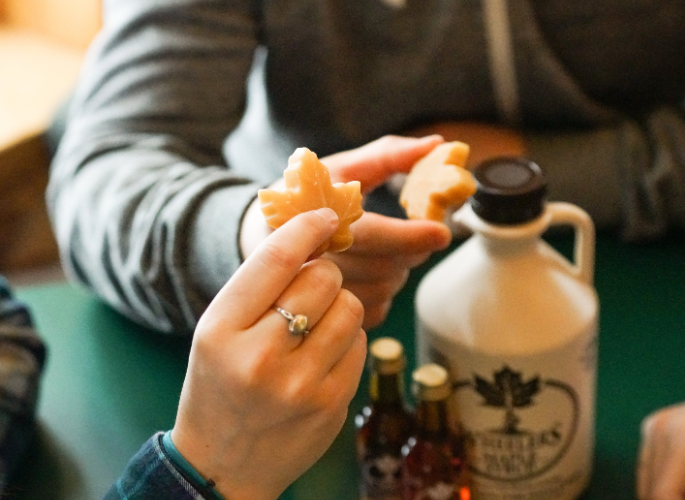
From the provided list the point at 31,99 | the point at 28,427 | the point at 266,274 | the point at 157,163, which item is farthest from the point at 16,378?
the point at 31,99

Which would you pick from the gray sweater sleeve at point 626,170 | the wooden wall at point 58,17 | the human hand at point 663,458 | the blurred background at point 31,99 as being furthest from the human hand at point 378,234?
the wooden wall at point 58,17

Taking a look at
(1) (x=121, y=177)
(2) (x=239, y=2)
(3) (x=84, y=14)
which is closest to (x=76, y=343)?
(1) (x=121, y=177)

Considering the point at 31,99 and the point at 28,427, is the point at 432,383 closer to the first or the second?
the point at 28,427

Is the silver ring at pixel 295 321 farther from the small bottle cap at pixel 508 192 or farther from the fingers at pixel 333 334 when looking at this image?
the small bottle cap at pixel 508 192

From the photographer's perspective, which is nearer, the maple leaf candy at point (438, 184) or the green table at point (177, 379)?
the maple leaf candy at point (438, 184)

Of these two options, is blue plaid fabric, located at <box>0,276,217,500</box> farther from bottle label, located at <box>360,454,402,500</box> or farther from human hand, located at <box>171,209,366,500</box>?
bottle label, located at <box>360,454,402,500</box>

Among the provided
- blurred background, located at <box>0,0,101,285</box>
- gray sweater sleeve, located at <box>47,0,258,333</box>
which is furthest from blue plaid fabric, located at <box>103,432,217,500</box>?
blurred background, located at <box>0,0,101,285</box>
